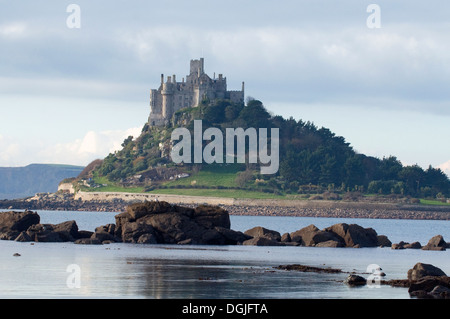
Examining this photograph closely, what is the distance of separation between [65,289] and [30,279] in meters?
4.40

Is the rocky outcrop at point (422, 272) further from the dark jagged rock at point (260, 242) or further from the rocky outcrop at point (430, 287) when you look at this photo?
the dark jagged rock at point (260, 242)

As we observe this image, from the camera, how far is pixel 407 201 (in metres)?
199

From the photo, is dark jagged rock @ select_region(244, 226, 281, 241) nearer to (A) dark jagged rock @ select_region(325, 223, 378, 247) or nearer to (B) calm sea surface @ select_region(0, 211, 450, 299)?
(A) dark jagged rock @ select_region(325, 223, 378, 247)

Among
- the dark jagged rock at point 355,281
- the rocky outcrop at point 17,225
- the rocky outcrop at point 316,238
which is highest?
the rocky outcrop at point 17,225

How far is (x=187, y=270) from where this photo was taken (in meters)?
51.3

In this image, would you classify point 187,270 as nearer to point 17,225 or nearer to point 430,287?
point 430,287

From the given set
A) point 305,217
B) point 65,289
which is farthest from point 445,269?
point 305,217

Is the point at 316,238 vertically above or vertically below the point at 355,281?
above

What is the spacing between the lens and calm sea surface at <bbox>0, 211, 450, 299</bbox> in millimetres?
41688

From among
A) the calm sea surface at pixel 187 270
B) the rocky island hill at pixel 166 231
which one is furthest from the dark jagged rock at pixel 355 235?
the calm sea surface at pixel 187 270

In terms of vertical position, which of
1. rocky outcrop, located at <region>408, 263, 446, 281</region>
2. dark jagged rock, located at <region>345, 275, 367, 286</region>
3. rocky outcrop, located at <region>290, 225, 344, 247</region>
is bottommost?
dark jagged rock, located at <region>345, 275, 367, 286</region>

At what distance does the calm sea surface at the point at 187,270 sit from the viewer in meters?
41.7

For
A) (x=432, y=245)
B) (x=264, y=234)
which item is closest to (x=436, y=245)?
(x=432, y=245)
